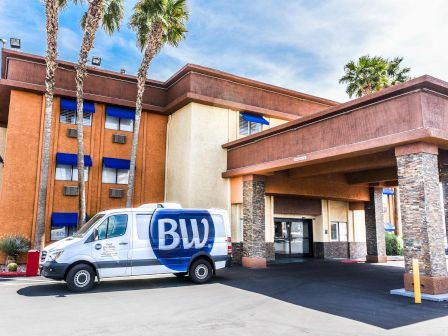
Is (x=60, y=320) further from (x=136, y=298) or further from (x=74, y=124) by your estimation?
(x=74, y=124)

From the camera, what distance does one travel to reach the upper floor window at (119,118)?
20981 mm

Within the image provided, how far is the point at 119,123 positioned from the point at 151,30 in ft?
18.3

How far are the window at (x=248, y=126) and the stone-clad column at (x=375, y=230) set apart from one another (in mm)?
8472

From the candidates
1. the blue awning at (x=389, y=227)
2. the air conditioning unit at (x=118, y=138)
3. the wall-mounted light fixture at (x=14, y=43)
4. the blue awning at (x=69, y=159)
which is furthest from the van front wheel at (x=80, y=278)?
the blue awning at (x=389, y=227)

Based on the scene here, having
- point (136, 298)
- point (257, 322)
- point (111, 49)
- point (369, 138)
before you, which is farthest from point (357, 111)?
point (111, 49)

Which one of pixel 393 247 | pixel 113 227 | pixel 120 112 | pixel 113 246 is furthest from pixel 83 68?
pixel 393 247

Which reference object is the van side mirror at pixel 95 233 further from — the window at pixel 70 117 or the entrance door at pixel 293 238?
the entrance door at pixel 293 238

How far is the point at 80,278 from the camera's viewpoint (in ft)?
37.4

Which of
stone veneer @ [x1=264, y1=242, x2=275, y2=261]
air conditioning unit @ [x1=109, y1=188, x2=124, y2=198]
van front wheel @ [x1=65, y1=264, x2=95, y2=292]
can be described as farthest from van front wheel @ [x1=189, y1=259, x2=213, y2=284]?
air conditioning unit @ [x1=109, y1=188, x2=124, y2=198]

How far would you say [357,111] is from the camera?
13.1 metres

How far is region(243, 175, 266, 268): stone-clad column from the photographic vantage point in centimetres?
1823

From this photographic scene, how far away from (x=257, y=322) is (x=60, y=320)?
4197mm

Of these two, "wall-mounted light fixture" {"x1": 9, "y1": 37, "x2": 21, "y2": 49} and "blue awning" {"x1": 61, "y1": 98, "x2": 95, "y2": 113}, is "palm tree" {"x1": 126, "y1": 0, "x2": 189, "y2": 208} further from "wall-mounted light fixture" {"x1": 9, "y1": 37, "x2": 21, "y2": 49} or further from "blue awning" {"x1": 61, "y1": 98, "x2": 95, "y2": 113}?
"wall-mounted light fixture" {"x1": 9, "y1": 37, "x2": 21, "y2": 49}

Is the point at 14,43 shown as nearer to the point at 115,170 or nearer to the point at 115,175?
the point at 115,170
